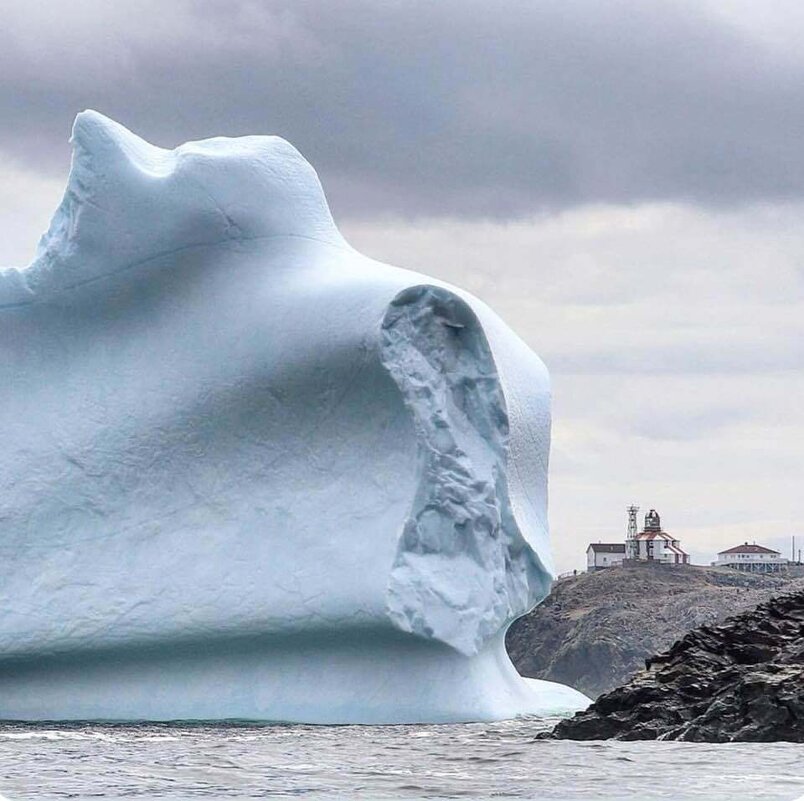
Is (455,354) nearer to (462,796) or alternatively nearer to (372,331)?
(372,331)

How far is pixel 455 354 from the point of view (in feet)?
70.7

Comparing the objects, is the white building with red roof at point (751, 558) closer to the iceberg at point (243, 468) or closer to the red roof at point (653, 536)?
the red roof at point (653, 536)

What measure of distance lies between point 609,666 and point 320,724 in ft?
88.7

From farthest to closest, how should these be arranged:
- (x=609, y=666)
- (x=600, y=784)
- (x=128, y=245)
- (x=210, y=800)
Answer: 1. (x=609, y=666)
2. (x=128, y=245)
3. (x=600, y=784)
4. (x=210, y=800)

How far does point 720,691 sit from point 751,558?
8474cm

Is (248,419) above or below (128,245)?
below

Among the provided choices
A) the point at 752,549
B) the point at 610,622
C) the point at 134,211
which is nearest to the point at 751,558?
the point at 752,549

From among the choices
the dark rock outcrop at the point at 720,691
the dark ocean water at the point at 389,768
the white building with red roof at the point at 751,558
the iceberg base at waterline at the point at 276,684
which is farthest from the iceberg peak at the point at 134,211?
the white building with red roof at the point at 751,558

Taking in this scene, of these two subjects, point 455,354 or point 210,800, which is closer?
point 210,800

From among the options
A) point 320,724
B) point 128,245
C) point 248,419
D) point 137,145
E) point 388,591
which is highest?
point 137,145

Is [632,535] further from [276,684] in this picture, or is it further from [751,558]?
[276,684]

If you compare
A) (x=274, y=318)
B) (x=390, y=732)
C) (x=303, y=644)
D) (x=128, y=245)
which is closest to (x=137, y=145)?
(x=128, y=245)

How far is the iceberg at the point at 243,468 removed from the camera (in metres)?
20.9

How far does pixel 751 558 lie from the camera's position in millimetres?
99875
